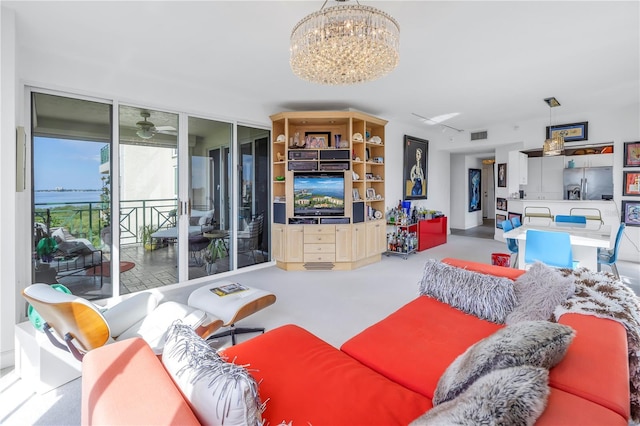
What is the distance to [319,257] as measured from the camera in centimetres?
491

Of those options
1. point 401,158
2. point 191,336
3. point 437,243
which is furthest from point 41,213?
point 437,243

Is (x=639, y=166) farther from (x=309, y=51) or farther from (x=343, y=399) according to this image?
(x=343, y=399)

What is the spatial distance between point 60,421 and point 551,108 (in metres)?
7.25

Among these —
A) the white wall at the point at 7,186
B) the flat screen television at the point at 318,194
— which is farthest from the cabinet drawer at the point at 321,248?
the white wall at the point at 7,186

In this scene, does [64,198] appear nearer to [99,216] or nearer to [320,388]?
[99,216]

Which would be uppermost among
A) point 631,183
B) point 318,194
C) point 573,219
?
point 631,183

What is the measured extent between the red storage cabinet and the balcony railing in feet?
15.3

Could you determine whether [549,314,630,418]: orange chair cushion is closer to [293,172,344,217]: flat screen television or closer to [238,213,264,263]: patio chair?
[293,172,344,217]: flat screen television

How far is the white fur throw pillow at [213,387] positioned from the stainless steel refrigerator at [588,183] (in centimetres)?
729

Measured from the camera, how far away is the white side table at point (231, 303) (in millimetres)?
2400

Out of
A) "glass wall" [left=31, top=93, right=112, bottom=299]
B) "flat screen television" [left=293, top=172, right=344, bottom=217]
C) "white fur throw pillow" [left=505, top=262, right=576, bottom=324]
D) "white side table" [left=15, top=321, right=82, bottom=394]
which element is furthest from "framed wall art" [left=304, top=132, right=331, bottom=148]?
"white side table" [left=15, top=321, right=82, bottom=394]

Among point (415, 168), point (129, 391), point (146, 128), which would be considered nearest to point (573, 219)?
point (415, 168)

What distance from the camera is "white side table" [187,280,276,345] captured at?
94.5 inches

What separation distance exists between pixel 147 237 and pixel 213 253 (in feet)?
3.09
